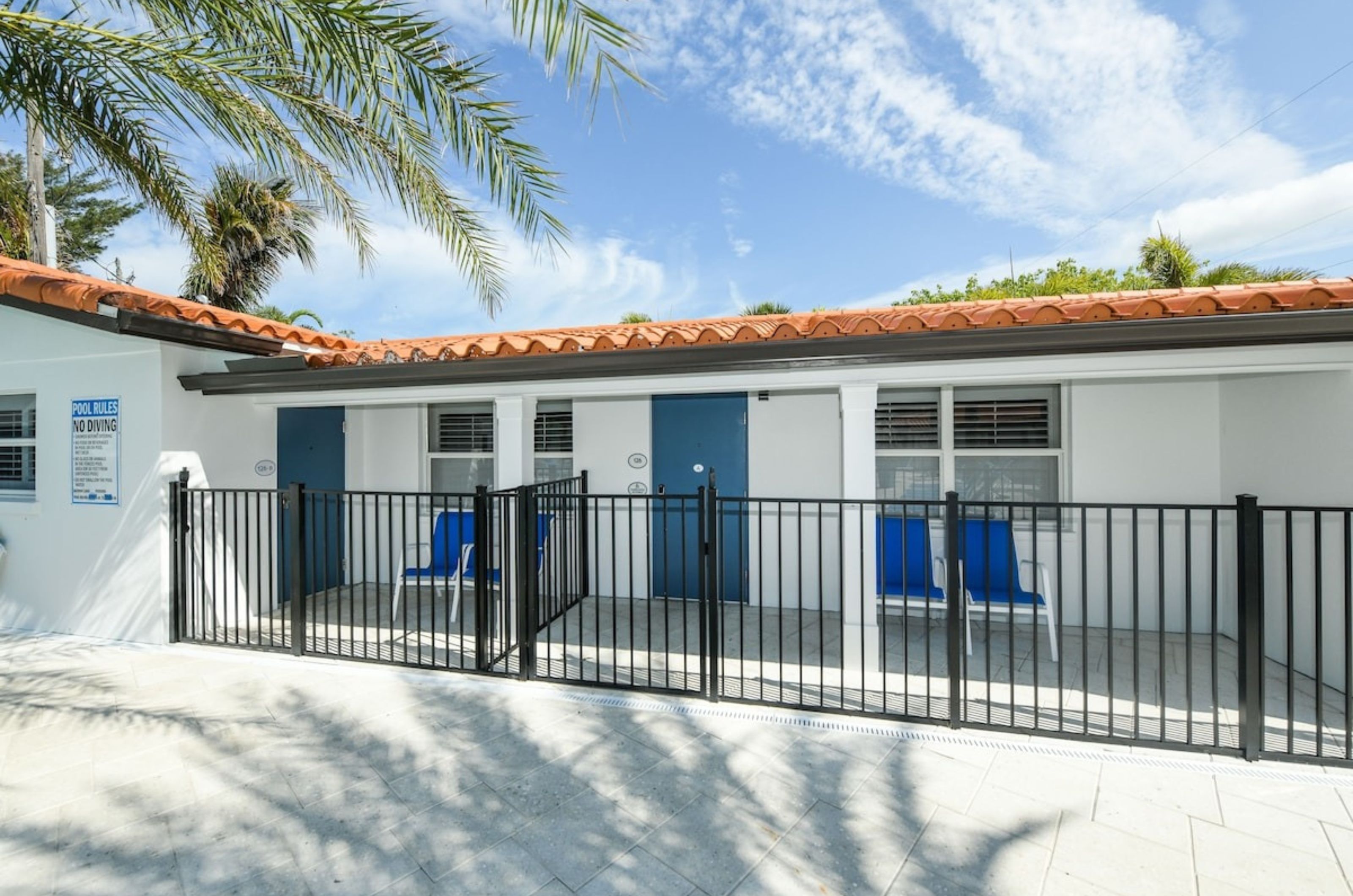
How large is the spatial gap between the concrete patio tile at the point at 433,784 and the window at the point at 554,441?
3.89 m

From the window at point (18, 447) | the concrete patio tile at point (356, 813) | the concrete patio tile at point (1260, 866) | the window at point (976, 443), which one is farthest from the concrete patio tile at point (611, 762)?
→ the window at point (18, 447)

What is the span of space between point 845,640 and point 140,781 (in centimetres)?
392

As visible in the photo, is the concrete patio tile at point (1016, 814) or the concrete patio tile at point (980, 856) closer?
the concrete patio tile at point (980, 856)

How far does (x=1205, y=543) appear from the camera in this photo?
4883 mm

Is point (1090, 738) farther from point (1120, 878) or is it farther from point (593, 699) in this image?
point (593, 699)

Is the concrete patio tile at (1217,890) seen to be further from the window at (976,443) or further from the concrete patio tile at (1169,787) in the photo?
the window at (976,443)

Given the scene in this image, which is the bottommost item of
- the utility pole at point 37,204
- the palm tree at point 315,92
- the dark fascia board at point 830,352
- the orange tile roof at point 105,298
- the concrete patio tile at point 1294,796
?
the concrete patio tile at point 1294,796

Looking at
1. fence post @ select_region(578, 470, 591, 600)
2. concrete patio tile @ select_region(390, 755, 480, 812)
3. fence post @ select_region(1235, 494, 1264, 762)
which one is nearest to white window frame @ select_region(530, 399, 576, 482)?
fence post @ select_region(578, 470, 591, 600)

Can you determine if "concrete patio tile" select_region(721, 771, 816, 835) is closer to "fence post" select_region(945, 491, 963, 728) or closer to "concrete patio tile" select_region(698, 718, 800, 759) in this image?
"concrete patio tile" select_region(698, 718, 800, 759)

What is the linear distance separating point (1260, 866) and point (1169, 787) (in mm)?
534

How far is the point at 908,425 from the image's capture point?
5738 millimetres

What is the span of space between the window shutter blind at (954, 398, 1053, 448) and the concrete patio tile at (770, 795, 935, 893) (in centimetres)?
379

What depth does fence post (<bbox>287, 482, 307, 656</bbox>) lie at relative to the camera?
453 cm

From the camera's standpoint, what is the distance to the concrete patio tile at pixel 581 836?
7.41ft
